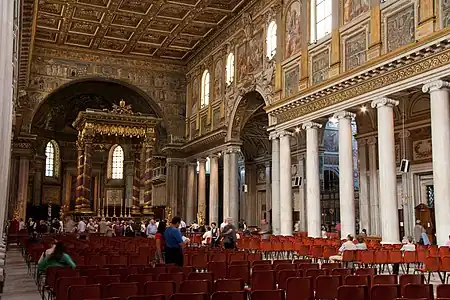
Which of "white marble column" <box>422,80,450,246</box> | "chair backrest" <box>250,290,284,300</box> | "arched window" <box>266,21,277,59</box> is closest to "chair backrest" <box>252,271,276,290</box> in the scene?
"chair backrest" <box>250,290,284,300</box>

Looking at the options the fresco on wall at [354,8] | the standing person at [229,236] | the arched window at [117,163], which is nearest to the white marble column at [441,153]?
the fresco on wall at [354,8]

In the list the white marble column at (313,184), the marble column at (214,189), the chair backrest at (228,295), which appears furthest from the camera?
the marble column at (214,189)

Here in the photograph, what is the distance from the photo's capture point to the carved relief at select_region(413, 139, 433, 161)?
2004cm

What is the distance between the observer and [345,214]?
60.6 feet

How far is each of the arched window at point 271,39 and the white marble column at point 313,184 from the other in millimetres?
5214

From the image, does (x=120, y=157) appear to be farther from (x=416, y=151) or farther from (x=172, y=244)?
(x=172, y=244)

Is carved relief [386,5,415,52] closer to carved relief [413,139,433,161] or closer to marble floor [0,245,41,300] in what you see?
carved relief [413,139,433,161]

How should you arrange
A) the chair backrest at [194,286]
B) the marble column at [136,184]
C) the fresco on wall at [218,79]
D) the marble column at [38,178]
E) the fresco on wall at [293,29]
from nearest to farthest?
the chair backrest at [194,286] → the fresco on wall at [293,29] → the fresco on wall at [218,79] → the marble column at [136,184] → the marble column at [38,178]

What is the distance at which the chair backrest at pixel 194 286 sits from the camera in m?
6.50

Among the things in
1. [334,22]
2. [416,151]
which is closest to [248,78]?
[334,22]

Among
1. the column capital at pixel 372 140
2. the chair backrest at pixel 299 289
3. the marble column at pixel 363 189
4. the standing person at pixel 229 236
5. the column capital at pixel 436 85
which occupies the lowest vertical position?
the chair backrest at pixel 299 289

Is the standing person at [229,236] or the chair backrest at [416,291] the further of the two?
the standing person at [229,236]

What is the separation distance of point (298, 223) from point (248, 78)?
8993 millimetres

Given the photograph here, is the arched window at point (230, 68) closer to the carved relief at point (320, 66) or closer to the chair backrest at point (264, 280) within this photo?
the carved relief at point (320, 66)
